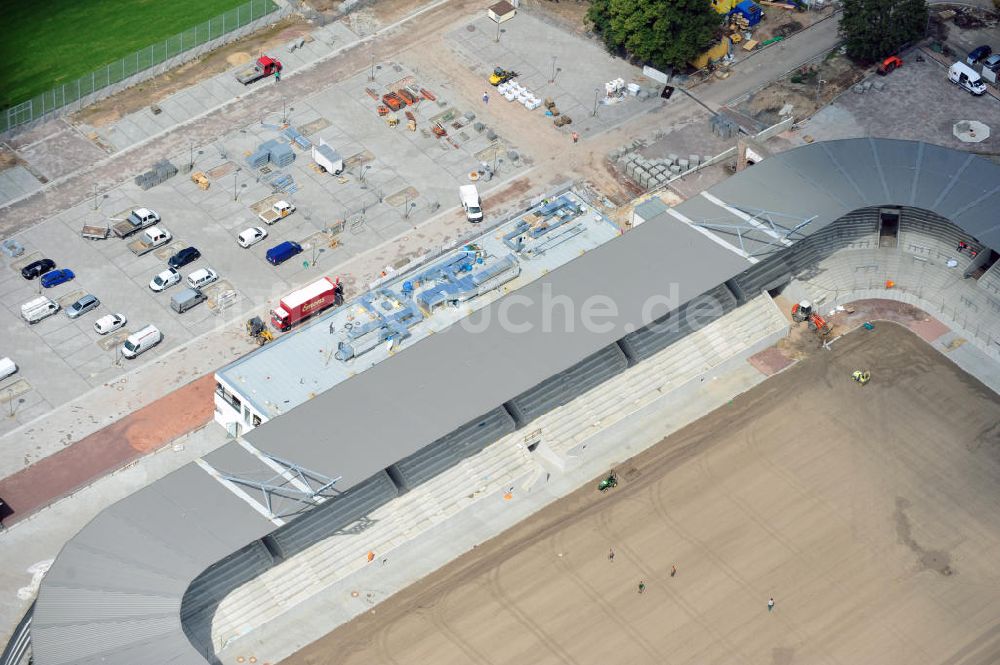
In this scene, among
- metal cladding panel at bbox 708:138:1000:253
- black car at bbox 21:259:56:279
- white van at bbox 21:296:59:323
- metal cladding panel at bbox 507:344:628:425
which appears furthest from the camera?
black car at bbox 21:259:56:279

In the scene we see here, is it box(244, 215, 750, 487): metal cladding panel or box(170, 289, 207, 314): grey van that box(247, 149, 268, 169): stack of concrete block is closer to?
box(170, 289, 207, 314): grey van

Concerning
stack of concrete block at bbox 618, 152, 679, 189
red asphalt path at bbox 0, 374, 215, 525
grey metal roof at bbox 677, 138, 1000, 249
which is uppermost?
grey metal roof at bbox 677, 138, 1000, 249

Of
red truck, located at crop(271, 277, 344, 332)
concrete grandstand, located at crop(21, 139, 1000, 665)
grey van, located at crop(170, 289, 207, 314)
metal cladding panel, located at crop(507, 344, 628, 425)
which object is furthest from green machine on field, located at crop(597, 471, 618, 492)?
grey van, located at crop(170, 289, 207, 314)

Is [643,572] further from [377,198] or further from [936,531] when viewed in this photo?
[377,198]

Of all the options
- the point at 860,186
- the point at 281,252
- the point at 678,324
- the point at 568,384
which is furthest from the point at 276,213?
the point at 860,186

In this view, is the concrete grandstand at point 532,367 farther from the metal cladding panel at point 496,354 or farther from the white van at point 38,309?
the white van at point 38,309

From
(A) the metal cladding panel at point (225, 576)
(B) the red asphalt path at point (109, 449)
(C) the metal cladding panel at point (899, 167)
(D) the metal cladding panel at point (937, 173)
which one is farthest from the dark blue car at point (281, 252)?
(D) the metal cladding panel at point (937, 173)

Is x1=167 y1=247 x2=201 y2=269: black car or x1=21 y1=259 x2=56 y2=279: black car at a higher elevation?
x1=167 y1=247 x2=201 y2=269: black car
